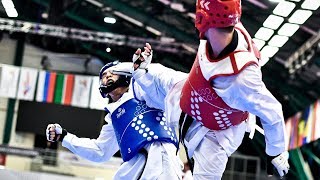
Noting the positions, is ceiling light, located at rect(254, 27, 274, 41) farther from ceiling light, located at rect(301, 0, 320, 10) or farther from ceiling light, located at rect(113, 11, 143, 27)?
ceiling light, located at rect(113, 11, 143, 27)

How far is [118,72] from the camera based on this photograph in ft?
9.82

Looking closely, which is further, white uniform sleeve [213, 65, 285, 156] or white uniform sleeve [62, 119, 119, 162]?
white uniform sleeve [62, 119, 119, 162]

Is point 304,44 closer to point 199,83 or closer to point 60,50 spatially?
point 60,50

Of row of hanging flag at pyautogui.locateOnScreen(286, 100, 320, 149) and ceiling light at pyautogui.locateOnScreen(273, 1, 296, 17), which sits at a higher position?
ceiling light at pyautogui.locateOnScreen(273, 1, 296, 17)

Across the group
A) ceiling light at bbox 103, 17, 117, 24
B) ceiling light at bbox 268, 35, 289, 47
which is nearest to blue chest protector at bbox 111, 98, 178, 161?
ceiling light at bbox 268, 35, 289, 47

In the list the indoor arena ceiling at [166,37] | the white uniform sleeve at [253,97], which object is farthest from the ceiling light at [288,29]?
the white uniform sleeve at [253,97]

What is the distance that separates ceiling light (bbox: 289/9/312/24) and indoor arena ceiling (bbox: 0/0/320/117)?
46 centimetres

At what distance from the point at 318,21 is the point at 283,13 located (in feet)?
1.85

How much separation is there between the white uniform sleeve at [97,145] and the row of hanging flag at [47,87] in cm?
938

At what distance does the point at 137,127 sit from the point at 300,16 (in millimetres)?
7397

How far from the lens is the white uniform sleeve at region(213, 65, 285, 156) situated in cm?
227

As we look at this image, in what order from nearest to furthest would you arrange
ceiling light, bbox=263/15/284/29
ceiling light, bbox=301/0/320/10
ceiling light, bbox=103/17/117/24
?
ceiling light, bbox=301/0/320/10, ceiling light, bbox=263/15/284/29, ceiling light, bbox=103/17/117/24

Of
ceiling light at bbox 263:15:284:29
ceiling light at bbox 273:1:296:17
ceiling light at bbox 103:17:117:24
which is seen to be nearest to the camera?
ceiling light at bbox 273:1:296:17

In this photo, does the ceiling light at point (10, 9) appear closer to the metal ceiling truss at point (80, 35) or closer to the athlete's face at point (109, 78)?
the metal ceiling truss at point (80, 35)
